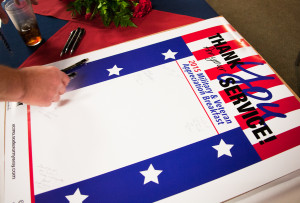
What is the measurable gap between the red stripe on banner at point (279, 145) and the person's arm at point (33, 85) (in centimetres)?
68

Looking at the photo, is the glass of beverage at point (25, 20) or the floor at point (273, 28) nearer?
the glass of beverage at point (25, 20)

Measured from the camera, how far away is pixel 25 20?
38.2 inches

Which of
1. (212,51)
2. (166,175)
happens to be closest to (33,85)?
(166,175)

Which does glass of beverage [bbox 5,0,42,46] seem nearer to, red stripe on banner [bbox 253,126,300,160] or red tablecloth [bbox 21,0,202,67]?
red tablecloth [bbox 21,0,202,67]

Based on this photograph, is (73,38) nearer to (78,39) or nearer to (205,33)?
(78,39)

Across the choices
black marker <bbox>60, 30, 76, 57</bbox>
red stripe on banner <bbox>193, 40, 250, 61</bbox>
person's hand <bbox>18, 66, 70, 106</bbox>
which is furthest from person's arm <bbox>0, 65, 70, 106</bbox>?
red stripe on banner <bbox>193, 40, 250, 61</bbox>

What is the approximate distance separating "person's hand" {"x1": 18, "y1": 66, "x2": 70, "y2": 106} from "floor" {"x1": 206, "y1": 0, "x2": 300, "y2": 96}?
1651 mm

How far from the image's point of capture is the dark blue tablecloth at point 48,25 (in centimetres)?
102

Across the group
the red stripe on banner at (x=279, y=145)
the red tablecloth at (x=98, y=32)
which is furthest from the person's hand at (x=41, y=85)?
the red stripe on banner at (x=279, y=145)

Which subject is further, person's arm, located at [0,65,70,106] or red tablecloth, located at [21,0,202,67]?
red tablecloth, located at [21,0,202,67]

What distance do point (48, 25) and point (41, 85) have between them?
456 mm

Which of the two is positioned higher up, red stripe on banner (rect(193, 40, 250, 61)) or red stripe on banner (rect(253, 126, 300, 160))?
red stripe on banner (rect(193, 40, 250, 61))

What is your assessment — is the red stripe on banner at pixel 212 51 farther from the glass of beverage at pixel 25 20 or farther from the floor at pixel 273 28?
the floor at pixel 273 28

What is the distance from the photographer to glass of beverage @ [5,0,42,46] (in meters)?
0.93
